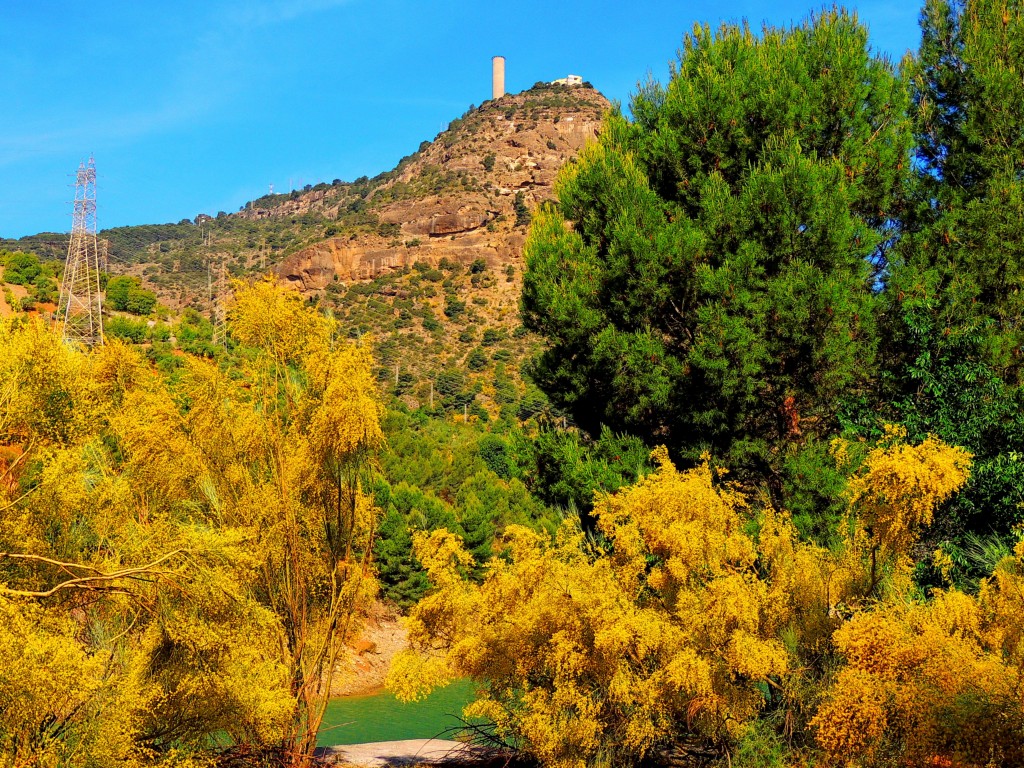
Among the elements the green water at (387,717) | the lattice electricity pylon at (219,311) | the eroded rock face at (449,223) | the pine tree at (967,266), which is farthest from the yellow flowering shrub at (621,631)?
the eroded rock face at (449,223)

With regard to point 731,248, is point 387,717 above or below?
below

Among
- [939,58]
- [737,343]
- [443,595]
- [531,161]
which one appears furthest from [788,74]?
[531,161]

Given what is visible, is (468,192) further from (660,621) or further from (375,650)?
(660,621)

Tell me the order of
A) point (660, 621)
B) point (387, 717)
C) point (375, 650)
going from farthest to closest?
point (375, 650)
point (387, 717)
point (660, 621)

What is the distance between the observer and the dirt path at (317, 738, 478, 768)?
12.9 m

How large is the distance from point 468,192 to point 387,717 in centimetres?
9153

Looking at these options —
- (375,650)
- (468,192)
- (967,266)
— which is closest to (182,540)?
(967,266)

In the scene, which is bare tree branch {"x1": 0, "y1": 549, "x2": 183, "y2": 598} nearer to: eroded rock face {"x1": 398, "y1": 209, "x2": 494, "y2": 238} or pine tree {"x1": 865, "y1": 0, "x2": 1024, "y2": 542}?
pine tree {"x1": 865, "y1": 0, "x2": 1024, "y2": 542}

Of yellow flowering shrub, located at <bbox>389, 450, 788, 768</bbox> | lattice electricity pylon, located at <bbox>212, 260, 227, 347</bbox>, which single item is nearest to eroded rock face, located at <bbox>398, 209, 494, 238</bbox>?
lattice electricity pylon, located at <bbox>212, 260, 227, 347</bbox>

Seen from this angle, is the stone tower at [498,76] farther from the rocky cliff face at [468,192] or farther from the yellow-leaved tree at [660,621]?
the yellow-leaved tree at [660,621]

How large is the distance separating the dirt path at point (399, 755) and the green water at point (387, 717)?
284 cm

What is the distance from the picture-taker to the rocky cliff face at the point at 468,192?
320 ft

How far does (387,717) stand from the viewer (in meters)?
21.7

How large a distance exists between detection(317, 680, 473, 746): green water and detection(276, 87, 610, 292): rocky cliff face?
7354 cm
